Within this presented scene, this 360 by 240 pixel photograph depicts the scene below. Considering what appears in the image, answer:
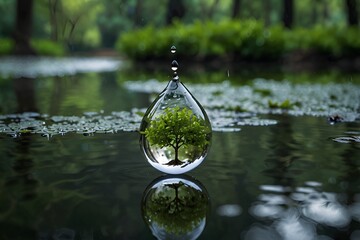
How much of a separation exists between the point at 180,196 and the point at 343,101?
664 cm

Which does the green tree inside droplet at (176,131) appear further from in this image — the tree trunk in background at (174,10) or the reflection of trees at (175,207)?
the tree trunk in background at (174,10)

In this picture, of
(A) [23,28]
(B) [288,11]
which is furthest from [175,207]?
(A) [23,28]

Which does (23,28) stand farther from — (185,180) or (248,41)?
(185,180)

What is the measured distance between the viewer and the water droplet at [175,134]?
4.04 m

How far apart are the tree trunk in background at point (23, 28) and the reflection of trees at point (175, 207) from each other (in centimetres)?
2786

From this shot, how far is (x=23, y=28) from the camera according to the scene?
30359mm

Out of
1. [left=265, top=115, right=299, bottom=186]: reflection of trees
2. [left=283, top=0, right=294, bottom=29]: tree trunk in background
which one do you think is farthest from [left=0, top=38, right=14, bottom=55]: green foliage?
[left=265, top=115, right=299, bottom=186]: reflection of trees

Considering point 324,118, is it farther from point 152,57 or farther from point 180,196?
point 152,57

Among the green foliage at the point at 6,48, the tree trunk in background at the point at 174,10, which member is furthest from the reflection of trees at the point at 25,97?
the green foliage at the point at 6,48

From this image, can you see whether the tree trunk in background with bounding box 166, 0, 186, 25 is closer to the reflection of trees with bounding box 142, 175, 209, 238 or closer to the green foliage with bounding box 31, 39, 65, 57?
the green foliage with bounding box 31, 39, 65, 57

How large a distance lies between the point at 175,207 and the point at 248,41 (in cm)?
1940

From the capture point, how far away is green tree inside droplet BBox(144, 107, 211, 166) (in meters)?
4.03

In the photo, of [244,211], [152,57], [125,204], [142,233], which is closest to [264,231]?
[244,211]

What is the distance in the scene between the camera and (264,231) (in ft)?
9.82
